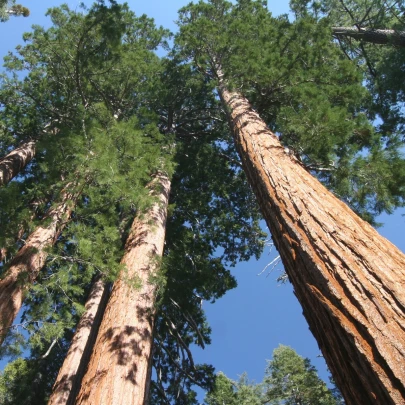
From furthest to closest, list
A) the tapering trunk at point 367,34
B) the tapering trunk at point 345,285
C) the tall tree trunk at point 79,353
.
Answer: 1. the tapering trunk at point 367,34
2. the tall tree trunk at point 79,353
3. the tapering trunk at point 345,285

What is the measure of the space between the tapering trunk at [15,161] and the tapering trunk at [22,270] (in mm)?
2871

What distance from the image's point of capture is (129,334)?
376cm

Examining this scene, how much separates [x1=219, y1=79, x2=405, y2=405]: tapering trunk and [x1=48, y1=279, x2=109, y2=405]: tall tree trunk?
4.21 m

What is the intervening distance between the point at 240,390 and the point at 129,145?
16837mm

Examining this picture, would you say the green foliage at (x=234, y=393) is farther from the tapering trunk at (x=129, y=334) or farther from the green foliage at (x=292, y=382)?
the tapering trunk at (x=129, y=334)

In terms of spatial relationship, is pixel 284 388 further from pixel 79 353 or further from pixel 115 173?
pixel 115 173

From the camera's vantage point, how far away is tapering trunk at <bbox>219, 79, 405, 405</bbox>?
1673 mm

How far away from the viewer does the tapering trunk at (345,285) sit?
65.8 inches

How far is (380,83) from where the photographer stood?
9.15 meters

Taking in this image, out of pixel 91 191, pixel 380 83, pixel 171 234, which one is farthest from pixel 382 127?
pixel 91 191

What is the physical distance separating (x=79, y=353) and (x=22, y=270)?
2887 millimetres

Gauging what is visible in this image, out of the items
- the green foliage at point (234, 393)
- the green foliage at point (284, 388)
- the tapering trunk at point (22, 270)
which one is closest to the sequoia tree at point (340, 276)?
the tapering trunk at point (22, 270)

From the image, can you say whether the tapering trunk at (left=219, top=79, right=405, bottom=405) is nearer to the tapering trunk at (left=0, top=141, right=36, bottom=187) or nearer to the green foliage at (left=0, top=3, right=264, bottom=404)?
the green foliage at (left=0, top=3, right=264, bottom=404)

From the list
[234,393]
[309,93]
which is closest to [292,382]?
[234,393]
